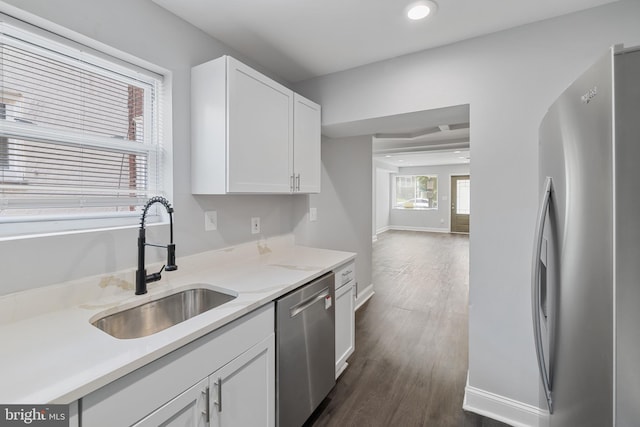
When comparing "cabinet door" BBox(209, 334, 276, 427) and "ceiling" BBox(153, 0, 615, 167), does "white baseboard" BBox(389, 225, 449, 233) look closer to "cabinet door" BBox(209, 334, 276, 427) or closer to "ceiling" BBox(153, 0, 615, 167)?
"ceiling" BBox(153, 0, 615, 167)

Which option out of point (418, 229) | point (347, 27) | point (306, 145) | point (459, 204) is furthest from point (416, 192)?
point (347, 27)

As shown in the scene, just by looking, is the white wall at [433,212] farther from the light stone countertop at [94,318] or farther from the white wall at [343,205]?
the light stone countertop at [94,318]

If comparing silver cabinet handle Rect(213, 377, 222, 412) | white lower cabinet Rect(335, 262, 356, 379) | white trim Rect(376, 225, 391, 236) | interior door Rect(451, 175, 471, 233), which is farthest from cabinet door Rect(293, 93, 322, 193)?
interior door Rect(451, 175, 471, 233)

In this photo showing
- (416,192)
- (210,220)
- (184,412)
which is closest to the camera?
(184,412)

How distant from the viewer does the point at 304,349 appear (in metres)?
1.66

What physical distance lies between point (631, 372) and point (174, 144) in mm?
2039

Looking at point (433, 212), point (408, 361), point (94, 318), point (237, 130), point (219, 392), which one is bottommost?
point (408, 361)

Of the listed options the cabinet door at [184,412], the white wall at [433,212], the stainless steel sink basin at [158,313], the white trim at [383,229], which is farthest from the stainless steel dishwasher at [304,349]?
the white wall at [433,212]

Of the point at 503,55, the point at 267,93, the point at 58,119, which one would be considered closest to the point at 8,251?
the point at 58,119

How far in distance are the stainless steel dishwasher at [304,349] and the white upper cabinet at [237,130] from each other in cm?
73

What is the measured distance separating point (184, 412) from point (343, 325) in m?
1.36

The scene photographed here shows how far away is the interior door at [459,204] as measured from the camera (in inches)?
381

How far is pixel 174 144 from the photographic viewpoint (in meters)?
1.70

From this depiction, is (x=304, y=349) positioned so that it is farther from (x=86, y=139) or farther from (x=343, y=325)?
(x=86, y=139)
